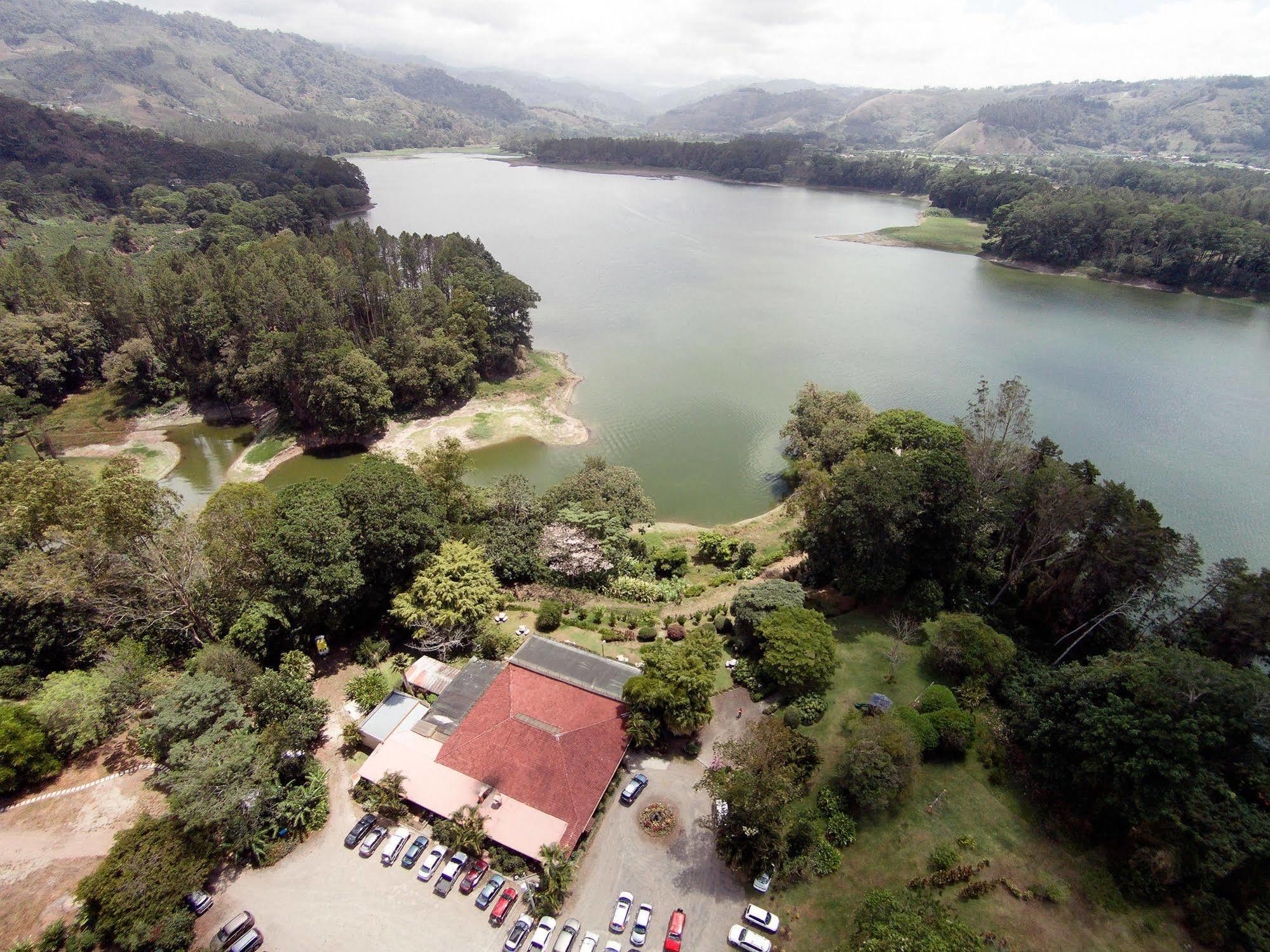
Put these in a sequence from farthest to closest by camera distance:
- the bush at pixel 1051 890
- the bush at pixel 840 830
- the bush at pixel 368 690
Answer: the bush at pixel 368 690
the bush at pixel 840 830
the bush at pixel 1051 890

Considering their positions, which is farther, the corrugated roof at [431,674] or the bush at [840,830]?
the corrugated roof at [431,674]

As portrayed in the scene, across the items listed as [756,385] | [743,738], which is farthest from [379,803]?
[756,385]

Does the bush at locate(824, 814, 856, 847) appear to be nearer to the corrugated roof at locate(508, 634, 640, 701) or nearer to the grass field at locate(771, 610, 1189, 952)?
the grass field at locate(771, 610, 1189, 952)

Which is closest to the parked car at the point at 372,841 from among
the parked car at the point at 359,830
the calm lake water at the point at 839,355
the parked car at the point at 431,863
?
the parked car at the point at 359,830

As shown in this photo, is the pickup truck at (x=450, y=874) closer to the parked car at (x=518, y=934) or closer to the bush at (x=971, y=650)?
the parked car at (x=518, y=934)

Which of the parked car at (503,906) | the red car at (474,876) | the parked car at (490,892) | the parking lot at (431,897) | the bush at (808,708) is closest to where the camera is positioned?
the parking lot at (431,897)

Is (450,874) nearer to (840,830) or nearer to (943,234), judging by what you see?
(840,830)

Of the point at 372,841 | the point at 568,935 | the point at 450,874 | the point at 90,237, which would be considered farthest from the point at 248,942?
the point at 90,237
